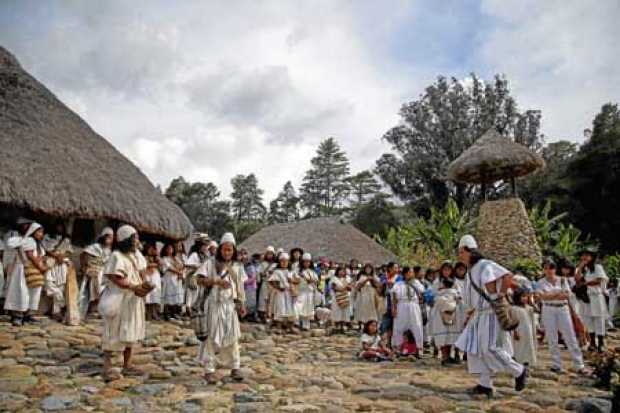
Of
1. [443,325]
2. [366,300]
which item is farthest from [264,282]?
[443,325]

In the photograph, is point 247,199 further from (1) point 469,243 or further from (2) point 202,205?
(1) point 469,243

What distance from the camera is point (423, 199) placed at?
113 feet

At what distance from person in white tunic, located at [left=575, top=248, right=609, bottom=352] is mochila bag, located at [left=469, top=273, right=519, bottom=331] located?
3.97 meters

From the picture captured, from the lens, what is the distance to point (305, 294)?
36.1 ft

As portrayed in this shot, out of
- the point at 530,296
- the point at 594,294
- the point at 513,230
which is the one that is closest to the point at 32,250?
the point at 530,296

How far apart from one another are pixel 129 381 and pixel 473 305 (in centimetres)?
385

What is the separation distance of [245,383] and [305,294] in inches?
216

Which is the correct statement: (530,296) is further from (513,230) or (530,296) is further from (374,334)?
(513,230)

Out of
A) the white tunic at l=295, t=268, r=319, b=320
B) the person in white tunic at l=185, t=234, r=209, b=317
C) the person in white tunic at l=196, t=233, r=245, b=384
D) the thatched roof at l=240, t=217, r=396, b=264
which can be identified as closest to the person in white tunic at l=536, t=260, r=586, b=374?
the person in white tunic at l=196, t=233, r=245, b=384

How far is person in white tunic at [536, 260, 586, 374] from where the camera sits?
681 cm

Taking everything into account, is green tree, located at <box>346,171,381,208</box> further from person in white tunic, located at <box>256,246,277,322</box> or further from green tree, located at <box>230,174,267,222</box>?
person in white tunic, located at <box>256,246,277,322</box>

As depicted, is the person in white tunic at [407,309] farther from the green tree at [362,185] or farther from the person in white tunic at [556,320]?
the green tree at [362,185]

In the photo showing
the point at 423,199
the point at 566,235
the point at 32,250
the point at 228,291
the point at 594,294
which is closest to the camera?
the point at 228,291

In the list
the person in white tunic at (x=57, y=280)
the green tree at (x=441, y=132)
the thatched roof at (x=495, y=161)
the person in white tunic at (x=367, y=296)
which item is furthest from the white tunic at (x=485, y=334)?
the green tree at (x=441, y=132)
